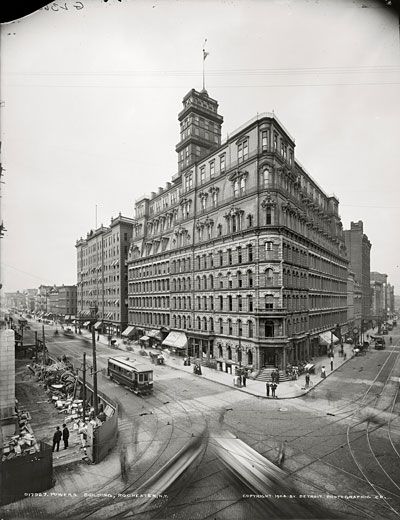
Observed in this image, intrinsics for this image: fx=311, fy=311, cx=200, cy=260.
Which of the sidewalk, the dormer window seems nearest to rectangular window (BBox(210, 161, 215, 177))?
the dormer window

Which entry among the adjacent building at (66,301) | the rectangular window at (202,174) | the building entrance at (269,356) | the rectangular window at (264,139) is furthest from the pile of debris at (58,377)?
the adjacent building at (66,301)

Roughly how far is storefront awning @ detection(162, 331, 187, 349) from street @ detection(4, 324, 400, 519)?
36.1 feet

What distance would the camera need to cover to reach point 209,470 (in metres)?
12.8

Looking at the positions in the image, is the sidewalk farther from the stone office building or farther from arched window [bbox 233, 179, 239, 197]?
arched window [bbox 233, 179, 239, 197]

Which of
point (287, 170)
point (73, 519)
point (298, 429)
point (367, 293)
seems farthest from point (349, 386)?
point (367, 293)

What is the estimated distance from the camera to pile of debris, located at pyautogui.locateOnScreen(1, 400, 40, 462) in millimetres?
14961

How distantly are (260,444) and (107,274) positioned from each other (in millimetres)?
58802

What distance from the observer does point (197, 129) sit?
45.9m

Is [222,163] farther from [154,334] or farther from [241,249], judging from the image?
[154,334]

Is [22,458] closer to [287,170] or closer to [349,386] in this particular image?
[349,386]

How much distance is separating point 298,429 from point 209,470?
712cm

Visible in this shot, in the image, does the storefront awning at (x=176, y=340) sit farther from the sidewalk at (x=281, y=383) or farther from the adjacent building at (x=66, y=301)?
the adjacent building at (x=66, y=301)

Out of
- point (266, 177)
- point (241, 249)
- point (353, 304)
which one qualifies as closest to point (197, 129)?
point (266, 177)

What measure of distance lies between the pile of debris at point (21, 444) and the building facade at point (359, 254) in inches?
2974
